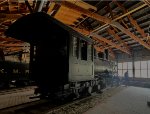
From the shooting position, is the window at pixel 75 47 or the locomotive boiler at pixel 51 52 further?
the window at pixel 75 47

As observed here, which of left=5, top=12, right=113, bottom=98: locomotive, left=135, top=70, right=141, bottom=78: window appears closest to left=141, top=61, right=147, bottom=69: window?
left=135, top=70, right=141, bottom=78: window

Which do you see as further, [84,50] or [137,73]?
[137,73]

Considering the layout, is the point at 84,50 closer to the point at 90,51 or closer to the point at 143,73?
the point at 90,51

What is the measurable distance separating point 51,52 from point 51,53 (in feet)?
0.16

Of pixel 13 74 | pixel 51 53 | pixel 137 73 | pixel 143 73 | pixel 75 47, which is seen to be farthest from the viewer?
pixel 137 73

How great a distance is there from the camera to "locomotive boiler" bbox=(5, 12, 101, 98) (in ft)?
27.4

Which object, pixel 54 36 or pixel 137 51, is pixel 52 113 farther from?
pixel 137 51

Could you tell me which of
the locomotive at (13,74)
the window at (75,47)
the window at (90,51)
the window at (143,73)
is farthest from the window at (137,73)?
the window at (75,47)

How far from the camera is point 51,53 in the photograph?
8805 mm

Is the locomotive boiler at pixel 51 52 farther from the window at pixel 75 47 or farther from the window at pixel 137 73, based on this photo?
the window at pixel 137 73

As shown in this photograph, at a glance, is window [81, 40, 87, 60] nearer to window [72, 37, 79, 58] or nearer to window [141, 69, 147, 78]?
window [72, 37, 79, 58]

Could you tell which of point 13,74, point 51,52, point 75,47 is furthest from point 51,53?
point 13,74

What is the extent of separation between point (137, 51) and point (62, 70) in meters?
19.9

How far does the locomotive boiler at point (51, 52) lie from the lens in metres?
8.36
